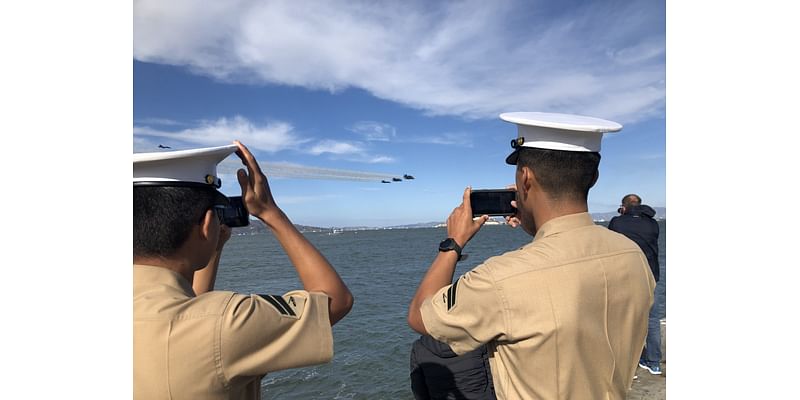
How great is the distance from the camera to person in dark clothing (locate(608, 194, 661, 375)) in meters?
6.50

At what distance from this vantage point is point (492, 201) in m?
2.32

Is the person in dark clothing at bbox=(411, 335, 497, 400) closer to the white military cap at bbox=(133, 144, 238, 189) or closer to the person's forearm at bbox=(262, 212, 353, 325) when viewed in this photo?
the person's forearm at bbox=(262, 212, 353, 325)

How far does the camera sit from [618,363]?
1983 mm

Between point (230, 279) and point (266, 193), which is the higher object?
point (266, 193)

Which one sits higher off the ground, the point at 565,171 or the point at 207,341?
the point at 565,171

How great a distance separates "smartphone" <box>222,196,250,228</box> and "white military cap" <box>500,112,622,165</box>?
151 cm

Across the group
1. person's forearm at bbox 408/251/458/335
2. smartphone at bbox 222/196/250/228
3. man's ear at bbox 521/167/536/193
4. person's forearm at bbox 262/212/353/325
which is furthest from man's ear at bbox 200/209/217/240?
man's ear at bbox 521/167/536/193

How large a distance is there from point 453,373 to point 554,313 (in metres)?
1.60

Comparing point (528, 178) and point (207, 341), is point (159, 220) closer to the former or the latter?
point (207, 341)

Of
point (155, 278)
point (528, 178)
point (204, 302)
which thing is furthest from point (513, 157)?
point (155, 278)

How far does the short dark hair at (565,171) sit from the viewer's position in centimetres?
208
